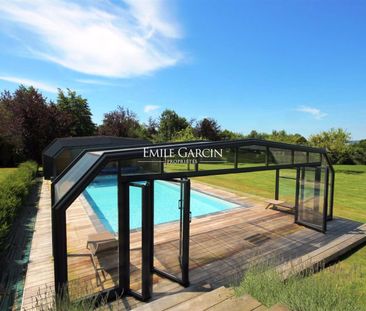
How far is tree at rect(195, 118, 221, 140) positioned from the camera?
128 feet

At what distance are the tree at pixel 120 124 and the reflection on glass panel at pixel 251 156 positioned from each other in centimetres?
2694

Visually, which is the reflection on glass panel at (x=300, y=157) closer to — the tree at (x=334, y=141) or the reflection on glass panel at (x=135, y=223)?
the reflection on glass panel at (x=135, y=223)

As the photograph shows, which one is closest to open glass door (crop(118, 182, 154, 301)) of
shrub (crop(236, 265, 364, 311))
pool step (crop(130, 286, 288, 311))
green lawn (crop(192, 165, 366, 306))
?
pool step (crop(130, 286, 288, 311))

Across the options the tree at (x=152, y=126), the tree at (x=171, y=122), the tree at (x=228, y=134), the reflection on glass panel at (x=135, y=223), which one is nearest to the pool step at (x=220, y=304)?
the reflection on glass panel at (x=135, y=223)

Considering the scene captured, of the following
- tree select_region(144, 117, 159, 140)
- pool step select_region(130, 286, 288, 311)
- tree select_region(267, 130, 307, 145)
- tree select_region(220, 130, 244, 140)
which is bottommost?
pool step select_region(130, 286, 288, 311)

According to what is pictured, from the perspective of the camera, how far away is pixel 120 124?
31.0 m

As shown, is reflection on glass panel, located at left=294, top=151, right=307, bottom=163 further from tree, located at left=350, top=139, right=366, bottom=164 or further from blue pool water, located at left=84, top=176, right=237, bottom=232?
tree, located at left=350, top=139, right=366, bottom=164

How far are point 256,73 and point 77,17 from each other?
14.4m

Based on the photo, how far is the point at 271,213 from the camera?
8562mm

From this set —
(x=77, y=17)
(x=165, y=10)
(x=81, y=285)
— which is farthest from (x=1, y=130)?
(x=81, y=285)

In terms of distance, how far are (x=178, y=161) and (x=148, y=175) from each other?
2.44 feet

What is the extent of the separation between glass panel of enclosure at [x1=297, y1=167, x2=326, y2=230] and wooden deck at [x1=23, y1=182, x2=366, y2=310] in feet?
1.33

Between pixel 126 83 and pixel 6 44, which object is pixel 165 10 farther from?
pixel 126 83

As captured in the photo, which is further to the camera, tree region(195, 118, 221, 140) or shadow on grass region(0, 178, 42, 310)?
tree region(195, 118, 221, 140)
